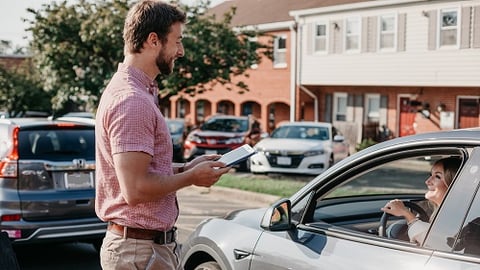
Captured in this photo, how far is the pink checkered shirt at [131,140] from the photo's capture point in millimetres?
2863

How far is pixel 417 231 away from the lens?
3.43 metres

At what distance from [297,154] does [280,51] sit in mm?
15668

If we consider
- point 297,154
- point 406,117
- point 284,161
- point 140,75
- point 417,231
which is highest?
point 140,75

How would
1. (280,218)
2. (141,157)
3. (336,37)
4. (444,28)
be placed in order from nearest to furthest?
1. (141,157)
2. (280,218)
3. (444,28)
4. (336,37)

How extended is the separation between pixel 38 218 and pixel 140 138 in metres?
4.36

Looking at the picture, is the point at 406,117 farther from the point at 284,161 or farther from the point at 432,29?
the point at 284,161

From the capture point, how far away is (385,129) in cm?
2703

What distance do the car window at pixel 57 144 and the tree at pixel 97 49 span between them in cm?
1183

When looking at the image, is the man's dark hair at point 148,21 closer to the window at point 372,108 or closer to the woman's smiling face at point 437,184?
the woman's smiling face at point 437,184

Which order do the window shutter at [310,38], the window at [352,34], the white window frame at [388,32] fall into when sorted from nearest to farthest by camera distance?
the white window frame at [388,32], the window at [352,34], the window shutter at [310,38]

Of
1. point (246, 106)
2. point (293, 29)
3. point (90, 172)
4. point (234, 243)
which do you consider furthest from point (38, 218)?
point (246, 106)

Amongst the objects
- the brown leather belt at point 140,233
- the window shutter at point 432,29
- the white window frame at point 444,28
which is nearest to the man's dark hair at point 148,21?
the brown leather belt at point 140,233

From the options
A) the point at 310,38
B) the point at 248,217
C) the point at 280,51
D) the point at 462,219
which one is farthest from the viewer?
the point at 280,51

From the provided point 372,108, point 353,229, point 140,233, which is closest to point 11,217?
point 353,229
